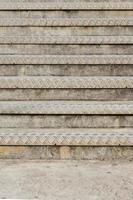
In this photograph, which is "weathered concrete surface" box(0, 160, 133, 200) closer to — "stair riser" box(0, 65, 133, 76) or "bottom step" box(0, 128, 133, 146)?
"bottom step" box(0, 128, 133, 146)

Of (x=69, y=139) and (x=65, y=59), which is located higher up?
(x=65, y=59)

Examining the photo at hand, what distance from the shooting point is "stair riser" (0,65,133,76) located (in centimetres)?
359

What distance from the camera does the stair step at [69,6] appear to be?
4.58 metres

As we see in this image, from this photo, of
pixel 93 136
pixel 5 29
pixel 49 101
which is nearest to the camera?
pixel 93 136

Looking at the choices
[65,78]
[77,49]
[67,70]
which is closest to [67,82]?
[65,78]

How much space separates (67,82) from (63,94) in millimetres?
119

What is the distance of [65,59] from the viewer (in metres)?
3.59

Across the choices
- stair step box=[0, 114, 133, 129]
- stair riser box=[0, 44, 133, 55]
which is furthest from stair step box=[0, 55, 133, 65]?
stair step box=[0, 114, 133, 129]

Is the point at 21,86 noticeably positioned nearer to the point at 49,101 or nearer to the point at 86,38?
the point at 49,101

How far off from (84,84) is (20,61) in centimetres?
74

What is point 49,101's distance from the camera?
3281mm

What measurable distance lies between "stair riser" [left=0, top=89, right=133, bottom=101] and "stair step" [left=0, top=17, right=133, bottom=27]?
1.18m

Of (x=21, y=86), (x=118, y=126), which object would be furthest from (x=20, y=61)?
(x=118, y=126)

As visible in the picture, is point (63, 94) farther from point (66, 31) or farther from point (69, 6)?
point (69, 6)
